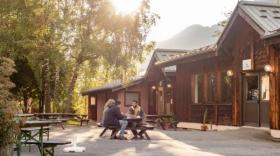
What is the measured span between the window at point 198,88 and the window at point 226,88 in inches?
89.3

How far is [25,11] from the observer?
104 ft

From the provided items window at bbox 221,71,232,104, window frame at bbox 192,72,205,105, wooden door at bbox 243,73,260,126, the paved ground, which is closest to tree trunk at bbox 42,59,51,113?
window frame at bbox 192,72,205,105

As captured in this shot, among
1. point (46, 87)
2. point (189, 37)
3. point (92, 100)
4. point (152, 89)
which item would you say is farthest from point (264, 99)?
point (189, 37)

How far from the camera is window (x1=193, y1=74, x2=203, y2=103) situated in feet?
83.2

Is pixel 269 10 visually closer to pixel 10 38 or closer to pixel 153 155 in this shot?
pixel 153 155

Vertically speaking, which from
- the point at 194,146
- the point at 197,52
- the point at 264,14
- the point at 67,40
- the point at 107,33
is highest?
the point at 107,33

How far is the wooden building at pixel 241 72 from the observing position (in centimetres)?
1803

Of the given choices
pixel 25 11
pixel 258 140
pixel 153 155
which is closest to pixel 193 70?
pixel 258 140

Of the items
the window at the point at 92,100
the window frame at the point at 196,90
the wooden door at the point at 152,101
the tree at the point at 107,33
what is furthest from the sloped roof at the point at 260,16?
the window at the point at 92,100

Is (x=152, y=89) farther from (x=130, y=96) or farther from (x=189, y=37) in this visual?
(x=189, y=37)

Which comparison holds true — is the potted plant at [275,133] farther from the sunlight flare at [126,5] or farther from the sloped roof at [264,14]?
the sunlight flare at [126,5]

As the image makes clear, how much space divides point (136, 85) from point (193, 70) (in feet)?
36.4

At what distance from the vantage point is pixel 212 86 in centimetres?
2423

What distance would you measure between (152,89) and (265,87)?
16.5m
